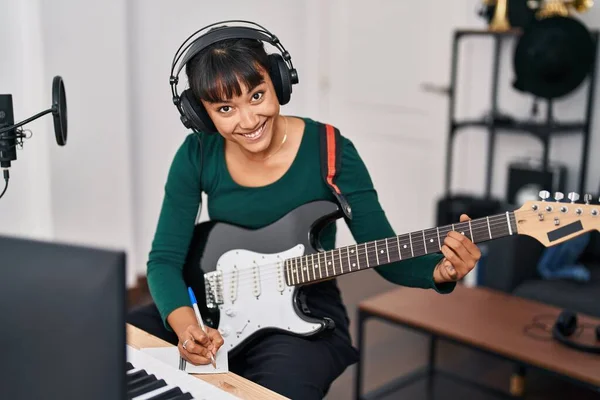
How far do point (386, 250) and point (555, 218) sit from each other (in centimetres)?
29

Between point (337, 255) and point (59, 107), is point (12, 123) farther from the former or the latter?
point (337, 255)

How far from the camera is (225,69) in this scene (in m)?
1.24

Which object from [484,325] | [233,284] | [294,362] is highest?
[233,284]

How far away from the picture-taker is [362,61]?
3.69 m

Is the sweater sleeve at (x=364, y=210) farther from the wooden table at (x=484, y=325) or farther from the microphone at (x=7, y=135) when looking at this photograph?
the wooden table at (x=484, y=325)

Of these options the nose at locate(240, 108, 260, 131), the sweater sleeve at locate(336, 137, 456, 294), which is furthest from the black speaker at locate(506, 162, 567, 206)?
the nose at locate(240, 108, 260, 131)

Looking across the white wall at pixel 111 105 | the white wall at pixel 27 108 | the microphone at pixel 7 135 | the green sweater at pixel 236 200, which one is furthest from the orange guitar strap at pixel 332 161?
the white wall at pixel 27 108

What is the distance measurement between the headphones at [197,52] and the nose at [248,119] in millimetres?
85

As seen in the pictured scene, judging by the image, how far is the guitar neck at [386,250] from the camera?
1.11m

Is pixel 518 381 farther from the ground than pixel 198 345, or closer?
closer

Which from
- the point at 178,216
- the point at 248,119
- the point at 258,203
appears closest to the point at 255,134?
the point at 248,119

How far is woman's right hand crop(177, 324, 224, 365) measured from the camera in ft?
3.69

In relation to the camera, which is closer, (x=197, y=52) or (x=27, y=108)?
(x=197, y=52)

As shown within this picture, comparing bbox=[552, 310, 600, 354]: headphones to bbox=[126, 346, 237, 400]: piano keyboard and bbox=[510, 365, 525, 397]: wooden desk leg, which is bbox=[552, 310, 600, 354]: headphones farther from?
bbox=[126, 346, 237, 400]: piano keyboard
